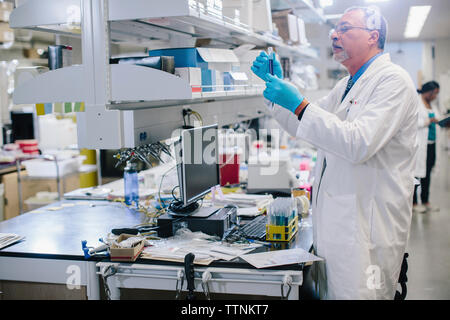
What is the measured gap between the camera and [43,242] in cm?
228

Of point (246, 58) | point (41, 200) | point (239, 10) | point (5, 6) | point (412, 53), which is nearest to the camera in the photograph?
point (239, 10)

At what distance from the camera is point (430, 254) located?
4.60 metres

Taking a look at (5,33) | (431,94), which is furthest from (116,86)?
(431,94)

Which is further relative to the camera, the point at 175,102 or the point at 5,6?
the point at 5,6

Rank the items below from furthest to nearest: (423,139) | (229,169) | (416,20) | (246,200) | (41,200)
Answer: (416,20), (423,139), (41,200), (229,169), (246,200)

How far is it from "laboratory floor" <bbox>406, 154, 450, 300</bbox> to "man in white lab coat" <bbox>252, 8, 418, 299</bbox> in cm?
194

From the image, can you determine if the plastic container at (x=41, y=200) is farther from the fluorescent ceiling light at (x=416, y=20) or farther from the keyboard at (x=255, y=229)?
the fluorescent ceiling light at (x=416, y=20)

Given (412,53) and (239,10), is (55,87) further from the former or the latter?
(412,53)

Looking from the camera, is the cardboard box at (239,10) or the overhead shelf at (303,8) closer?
the cardboard box at (239,10)

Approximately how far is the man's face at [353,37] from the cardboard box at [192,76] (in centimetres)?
64

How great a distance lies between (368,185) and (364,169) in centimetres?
7

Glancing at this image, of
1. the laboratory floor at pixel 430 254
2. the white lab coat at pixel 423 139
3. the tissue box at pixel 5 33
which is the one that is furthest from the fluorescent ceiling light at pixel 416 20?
the tissue box at pixel 5 33

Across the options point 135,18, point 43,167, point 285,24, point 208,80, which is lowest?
point 43,167

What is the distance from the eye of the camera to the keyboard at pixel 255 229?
2.27 m
